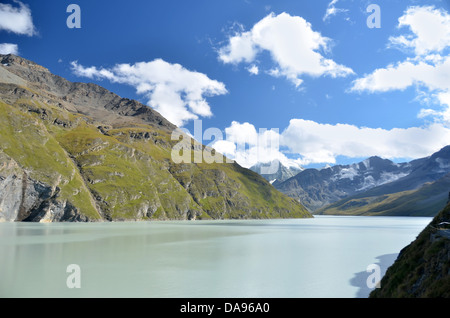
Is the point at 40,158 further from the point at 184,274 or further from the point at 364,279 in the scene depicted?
the point at 364,279

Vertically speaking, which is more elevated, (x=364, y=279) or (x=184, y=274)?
(x=184, y=274)

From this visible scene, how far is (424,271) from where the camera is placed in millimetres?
18719

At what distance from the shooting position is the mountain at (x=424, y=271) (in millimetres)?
16006

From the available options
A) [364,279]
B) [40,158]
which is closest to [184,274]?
[364,279]

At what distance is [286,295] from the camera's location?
2484 cm

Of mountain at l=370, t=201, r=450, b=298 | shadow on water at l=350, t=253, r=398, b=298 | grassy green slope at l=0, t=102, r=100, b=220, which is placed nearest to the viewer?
mountain at l=370, t=201, r=450, b=298

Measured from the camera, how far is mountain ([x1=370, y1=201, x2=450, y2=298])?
52.5 ft

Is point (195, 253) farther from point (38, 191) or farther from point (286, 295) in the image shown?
point (38, 191)

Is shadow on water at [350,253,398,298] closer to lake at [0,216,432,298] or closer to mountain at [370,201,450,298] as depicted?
lake at [0,216,432,298]

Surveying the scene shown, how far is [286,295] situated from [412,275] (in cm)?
954

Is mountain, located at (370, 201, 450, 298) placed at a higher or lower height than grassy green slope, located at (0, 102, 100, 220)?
lower

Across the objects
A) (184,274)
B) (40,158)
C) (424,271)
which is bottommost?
(184,274)

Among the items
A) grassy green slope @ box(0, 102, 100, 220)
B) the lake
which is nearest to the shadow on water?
the lake
